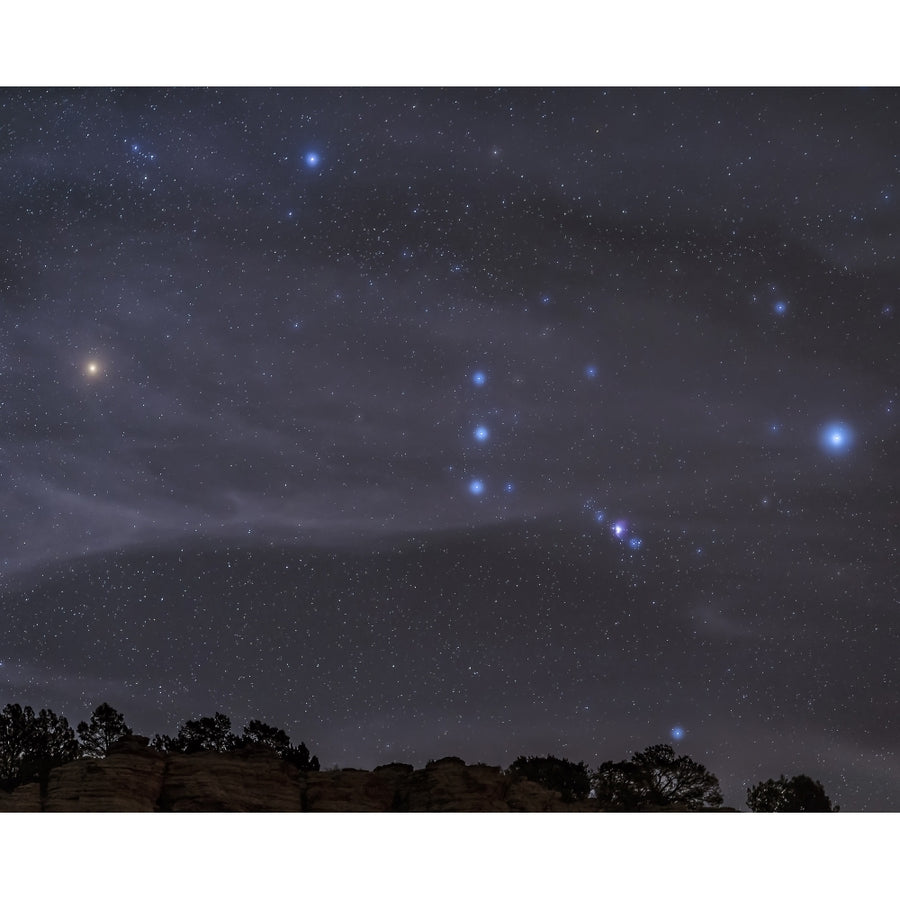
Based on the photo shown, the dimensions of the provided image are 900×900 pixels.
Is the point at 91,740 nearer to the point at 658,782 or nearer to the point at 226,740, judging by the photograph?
the point at 226,740

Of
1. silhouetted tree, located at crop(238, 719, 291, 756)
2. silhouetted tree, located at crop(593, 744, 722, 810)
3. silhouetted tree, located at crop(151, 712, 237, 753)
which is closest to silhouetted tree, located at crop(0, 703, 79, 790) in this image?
silhouetted tree, located at crop(151, 712, 237, 753)

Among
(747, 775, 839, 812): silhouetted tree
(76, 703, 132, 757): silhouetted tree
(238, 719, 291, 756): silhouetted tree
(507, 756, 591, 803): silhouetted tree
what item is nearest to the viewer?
(747, 775, 839, 812): silhouetted tree

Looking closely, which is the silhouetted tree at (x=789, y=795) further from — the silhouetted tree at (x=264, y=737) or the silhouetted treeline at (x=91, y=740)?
the silhouetted tree at (x=264, y=737)

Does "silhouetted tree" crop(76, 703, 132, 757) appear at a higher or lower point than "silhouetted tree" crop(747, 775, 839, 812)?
higher

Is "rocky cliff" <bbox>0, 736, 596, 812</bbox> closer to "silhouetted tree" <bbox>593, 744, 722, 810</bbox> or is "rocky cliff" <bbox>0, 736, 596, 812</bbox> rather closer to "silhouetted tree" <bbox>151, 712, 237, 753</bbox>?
"silhouetted tree" <bbox>151, 712, 237, 753</bbox>
